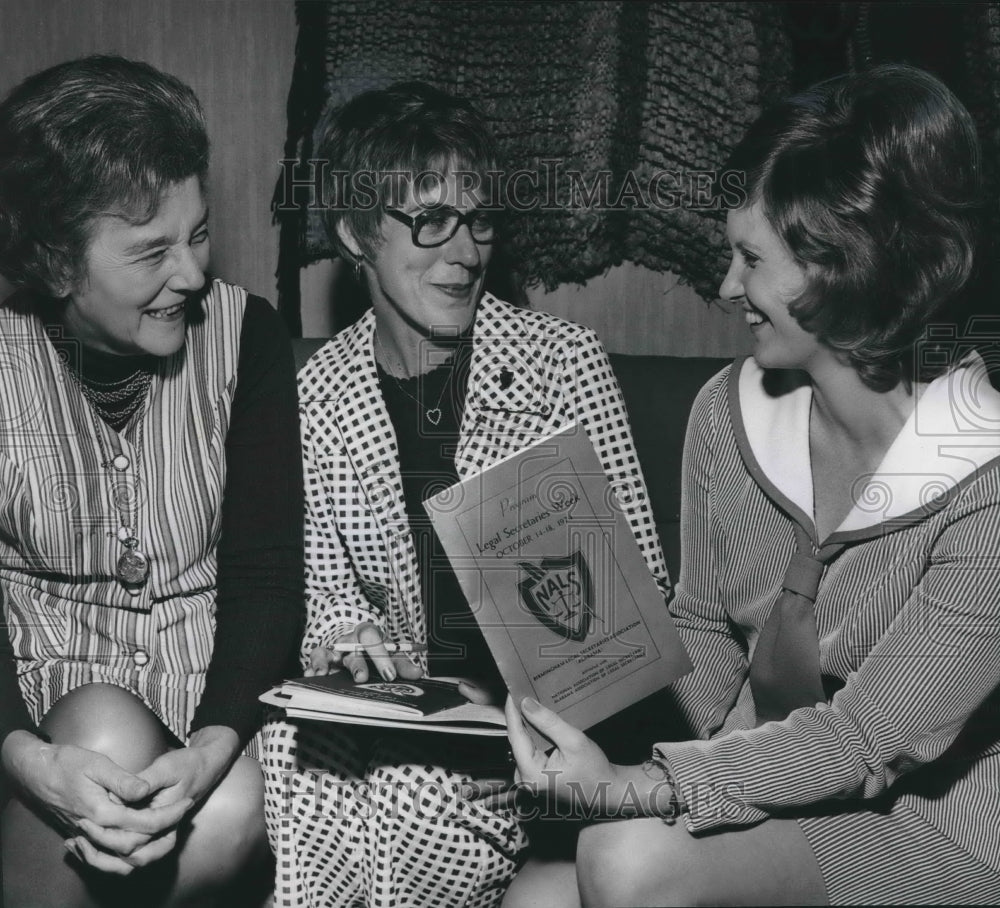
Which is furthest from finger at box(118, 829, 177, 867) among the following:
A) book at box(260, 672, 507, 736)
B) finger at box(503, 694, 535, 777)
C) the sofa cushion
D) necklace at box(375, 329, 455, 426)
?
the sofa cushion

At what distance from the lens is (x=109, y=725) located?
1.33 metres

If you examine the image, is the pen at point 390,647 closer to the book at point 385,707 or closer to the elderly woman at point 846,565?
the book at point 385,707

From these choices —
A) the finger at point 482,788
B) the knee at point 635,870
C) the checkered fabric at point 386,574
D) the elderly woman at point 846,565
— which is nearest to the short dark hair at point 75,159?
the checkered fabric at point 386,574

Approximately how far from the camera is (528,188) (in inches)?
81.4

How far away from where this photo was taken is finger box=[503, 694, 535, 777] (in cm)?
Result: 117

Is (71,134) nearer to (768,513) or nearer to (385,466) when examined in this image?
(385,466)

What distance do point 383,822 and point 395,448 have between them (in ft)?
1.76

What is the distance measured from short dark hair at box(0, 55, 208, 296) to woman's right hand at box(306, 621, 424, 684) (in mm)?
607

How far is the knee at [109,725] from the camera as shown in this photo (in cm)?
132

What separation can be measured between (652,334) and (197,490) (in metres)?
1.05

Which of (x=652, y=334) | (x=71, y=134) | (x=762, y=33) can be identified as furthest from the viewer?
(x=652, y=334)

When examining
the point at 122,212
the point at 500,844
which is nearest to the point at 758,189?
the point at 122,212

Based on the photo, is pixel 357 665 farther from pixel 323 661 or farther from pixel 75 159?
pixel 75 159

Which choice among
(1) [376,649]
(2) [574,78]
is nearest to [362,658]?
(1) [376,649]
